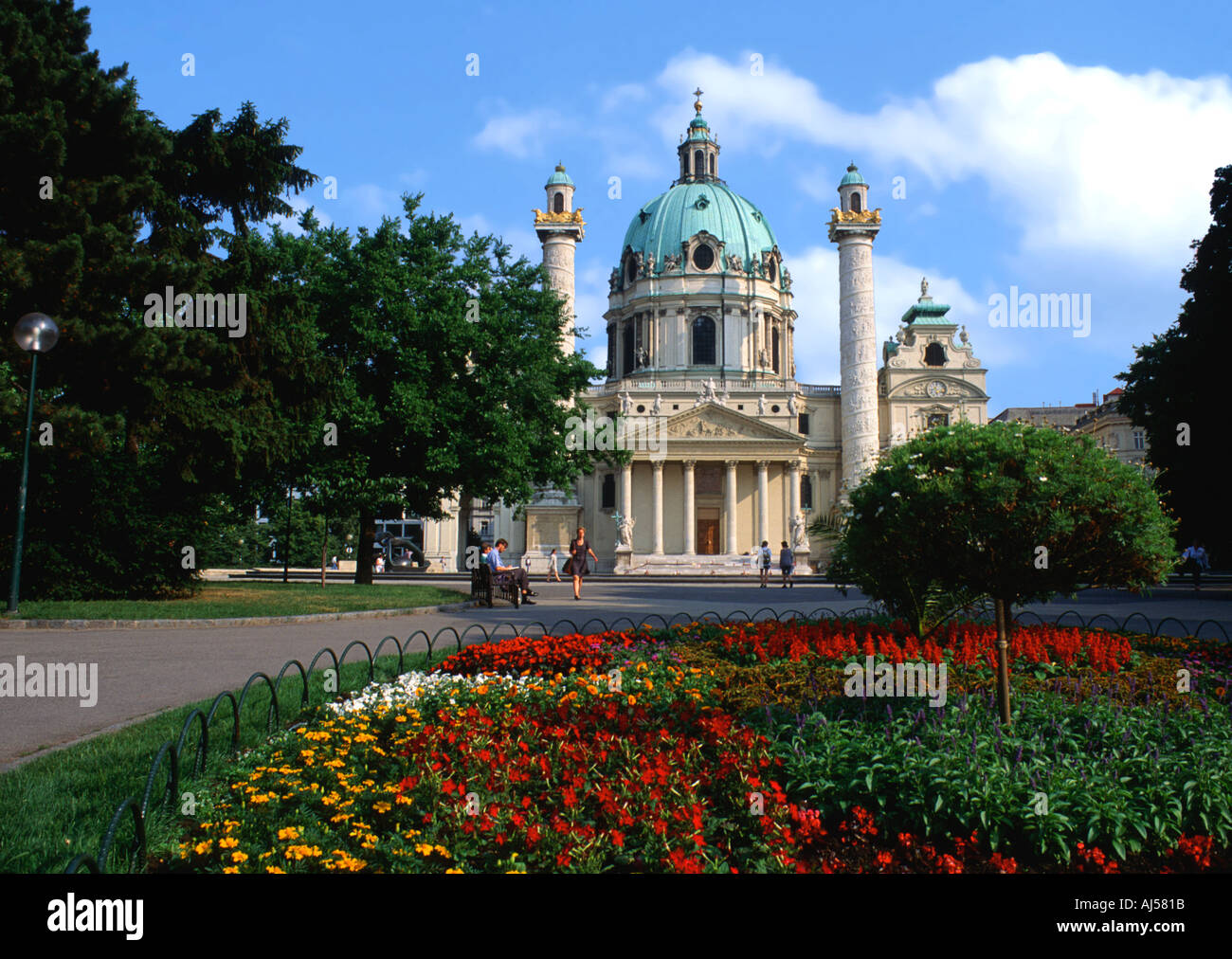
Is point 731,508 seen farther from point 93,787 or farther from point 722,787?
point 93,787

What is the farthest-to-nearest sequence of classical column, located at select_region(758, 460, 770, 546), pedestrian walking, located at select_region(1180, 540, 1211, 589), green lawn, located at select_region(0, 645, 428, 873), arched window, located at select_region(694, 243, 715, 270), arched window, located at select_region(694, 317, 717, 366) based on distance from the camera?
arched window, located at select_region(694, 243, 715, 270)
arched window, located at select_region(694, 317, 717, 366)
classical column, located at select_region(758, 460, 770, 546)
pedestrian walking, located at select_region(1180, 540, 1211, 589)
green lawn, located at select_region(0, 645, 428, 873)

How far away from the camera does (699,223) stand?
75.7 m

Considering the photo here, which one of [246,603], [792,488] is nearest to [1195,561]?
[246,603]

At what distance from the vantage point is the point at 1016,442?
25.8ft

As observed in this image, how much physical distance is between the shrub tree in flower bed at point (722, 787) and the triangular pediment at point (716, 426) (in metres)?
53.8

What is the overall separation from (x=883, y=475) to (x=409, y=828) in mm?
6644

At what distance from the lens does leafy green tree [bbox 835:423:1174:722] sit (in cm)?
756

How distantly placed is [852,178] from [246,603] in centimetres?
5796

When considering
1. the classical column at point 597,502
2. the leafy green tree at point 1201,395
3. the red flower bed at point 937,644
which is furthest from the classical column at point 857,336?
the red flower bed at point 937,644

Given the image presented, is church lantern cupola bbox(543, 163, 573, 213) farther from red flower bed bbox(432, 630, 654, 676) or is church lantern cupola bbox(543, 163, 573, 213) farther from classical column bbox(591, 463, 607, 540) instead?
red flower bed bbox(432, 630, 654, 676)

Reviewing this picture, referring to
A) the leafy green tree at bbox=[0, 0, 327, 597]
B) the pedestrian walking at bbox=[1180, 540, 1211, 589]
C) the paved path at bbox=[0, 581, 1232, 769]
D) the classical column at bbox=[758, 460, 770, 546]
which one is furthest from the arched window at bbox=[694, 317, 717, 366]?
the leafy green tree at bbox=[0, 0, 327, 597]

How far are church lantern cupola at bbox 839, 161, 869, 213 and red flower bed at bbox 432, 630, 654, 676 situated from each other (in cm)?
6021

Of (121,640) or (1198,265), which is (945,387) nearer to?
(1198,265)
